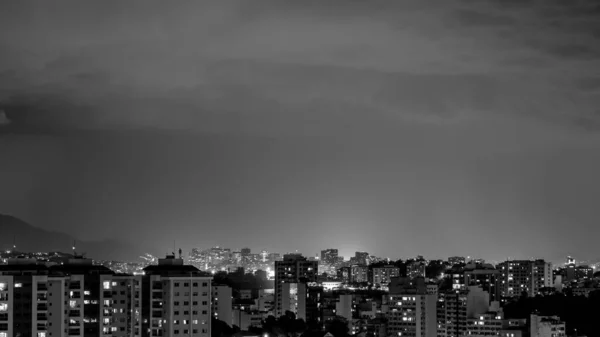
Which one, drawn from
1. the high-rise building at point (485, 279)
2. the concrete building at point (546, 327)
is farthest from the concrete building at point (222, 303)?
the high-rise building at point (485, 279)

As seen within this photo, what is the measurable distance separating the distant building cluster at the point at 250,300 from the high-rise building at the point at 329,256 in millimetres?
12857

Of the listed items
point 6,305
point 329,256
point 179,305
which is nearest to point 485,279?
point 179,305

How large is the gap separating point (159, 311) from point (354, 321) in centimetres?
1154

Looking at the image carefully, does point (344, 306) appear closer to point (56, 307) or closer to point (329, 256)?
point (56, 307)

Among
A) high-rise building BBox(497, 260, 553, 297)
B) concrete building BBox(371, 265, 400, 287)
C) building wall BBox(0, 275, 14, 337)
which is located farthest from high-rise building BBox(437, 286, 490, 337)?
concrete building BBox(371, 265, 400, 287)

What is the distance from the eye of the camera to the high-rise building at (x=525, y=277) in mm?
37781

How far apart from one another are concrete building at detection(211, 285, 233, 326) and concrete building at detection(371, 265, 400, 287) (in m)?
19.0

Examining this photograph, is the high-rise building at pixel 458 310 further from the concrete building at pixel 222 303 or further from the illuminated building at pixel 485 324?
the concrete building at pixel 222 303

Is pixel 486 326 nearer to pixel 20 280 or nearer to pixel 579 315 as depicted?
pixel 579 315

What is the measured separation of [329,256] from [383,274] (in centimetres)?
1780

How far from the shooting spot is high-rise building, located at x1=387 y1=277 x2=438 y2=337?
24656mm

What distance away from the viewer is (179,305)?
15922 mm

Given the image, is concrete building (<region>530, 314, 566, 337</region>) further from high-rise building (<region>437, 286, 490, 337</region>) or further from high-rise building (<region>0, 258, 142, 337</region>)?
high-rise building (<region>0, 258, 142, 337</region>)

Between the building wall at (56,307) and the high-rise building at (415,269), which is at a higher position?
→ the high-rise building at (415,269)
